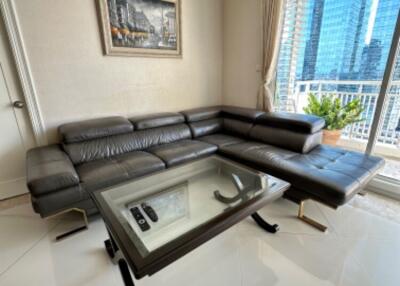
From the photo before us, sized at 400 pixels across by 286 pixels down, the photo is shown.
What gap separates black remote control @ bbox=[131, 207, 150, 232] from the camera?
3.99ft

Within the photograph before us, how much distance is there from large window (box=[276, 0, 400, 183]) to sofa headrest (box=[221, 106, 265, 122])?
0.61 metres

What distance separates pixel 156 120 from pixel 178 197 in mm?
1354

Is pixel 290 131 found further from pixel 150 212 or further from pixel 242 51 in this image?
pixel 150 212

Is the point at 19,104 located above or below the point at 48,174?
above

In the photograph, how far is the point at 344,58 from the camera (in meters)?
2.94

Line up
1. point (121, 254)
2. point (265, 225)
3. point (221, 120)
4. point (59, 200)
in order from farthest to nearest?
1. point (221, 120)
2. point (265, 225)
3. point (59, 200)
4. point (121, 254)

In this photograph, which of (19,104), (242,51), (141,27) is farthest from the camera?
(242,51)

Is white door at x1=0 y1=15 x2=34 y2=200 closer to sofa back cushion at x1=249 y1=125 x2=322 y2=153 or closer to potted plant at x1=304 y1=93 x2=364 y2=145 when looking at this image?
sofa back cushion at x1=249 y1=125 x2=322 y2=153

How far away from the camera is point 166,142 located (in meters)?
2.67

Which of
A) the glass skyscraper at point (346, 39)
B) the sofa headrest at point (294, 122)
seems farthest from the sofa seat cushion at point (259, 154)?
the glass skyscraper at point (346, 39)

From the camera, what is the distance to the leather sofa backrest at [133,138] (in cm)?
215

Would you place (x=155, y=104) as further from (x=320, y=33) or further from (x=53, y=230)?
(x=320, y=33)

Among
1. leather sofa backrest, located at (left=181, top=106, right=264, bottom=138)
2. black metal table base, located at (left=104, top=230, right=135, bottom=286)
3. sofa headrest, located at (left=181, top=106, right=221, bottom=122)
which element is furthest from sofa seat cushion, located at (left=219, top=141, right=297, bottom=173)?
black metal table base, located at (left=104, top=230, right=135, bottom=286)

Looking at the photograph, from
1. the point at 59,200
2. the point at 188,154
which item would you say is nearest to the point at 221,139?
the point at 188,154
